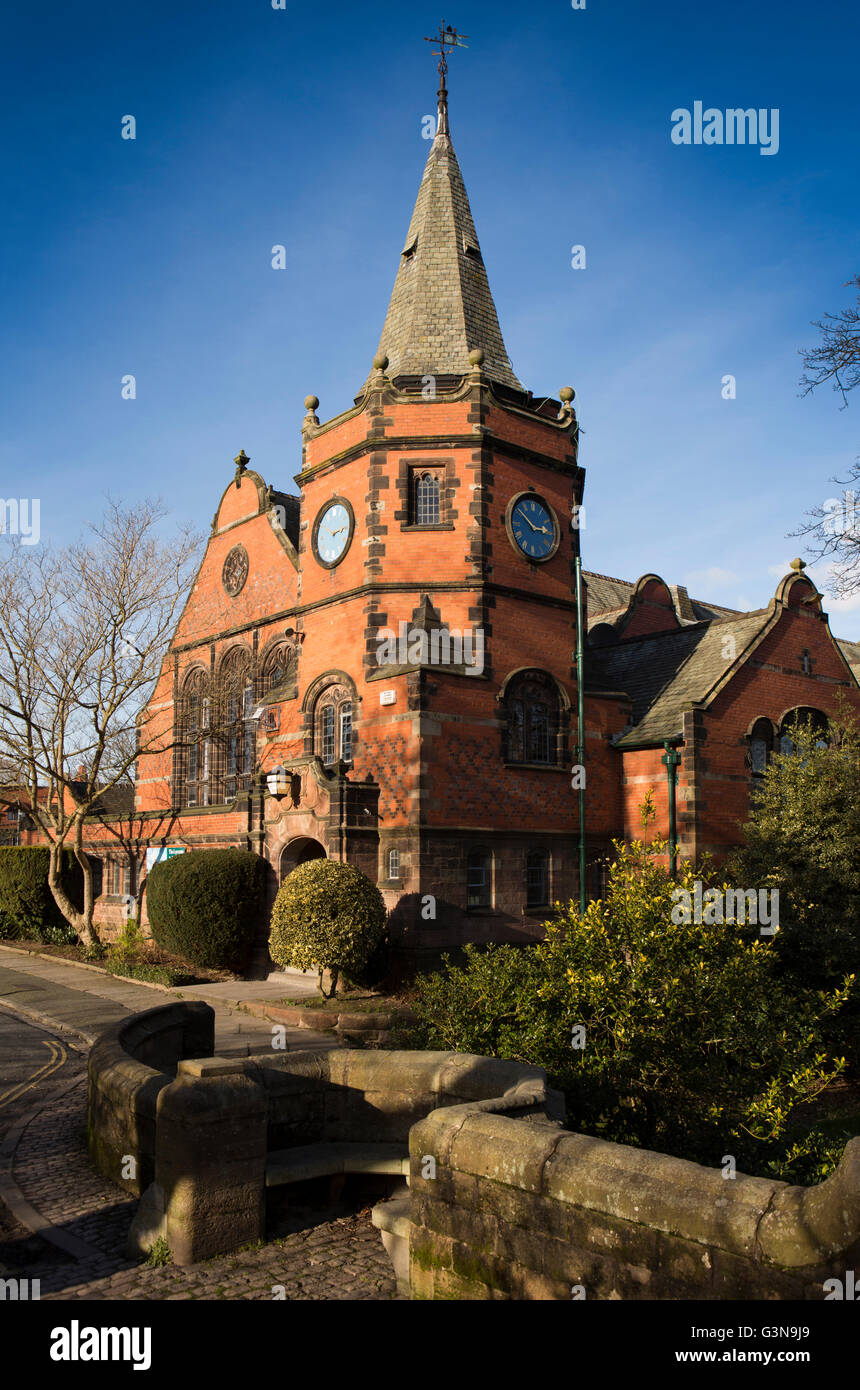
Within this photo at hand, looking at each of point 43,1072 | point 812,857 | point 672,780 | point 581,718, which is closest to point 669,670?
point 672,780

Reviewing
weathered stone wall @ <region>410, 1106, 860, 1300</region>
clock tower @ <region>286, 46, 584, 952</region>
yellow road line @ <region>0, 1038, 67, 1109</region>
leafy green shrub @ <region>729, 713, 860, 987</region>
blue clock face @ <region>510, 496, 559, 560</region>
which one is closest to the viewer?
weathered stone wall @ <region>410, 1106, 860, 1300</region>

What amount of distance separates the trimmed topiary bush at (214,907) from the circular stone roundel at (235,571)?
984cm

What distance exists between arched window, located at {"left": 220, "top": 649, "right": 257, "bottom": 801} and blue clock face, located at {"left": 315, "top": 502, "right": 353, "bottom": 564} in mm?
5613

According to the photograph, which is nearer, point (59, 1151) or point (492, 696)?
point (59, 1151)

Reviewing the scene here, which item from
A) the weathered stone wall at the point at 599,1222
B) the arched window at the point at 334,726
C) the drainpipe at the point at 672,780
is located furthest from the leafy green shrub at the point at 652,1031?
the arched window at the point at 334,726

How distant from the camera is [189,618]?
104ft

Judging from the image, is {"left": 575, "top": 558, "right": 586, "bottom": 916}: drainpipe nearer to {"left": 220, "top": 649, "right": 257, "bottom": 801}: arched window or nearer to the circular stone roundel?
{"left": 220, "top": 649, "right": 257, "bottom": 801}: arched window

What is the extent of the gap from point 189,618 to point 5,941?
11.5 meters

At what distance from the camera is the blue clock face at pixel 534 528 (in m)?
22.4

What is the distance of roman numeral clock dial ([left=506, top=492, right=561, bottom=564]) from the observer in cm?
2233

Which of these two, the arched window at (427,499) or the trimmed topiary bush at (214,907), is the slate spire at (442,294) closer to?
the arched window at (427,499)

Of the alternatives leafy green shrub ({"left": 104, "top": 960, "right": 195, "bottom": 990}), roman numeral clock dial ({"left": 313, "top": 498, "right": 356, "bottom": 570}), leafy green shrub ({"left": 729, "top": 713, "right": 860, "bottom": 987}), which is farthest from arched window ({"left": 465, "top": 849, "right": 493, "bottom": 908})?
roman numeral clock dial ({"left": 313, "top": 498, "right": 356, "bottom": 570})
